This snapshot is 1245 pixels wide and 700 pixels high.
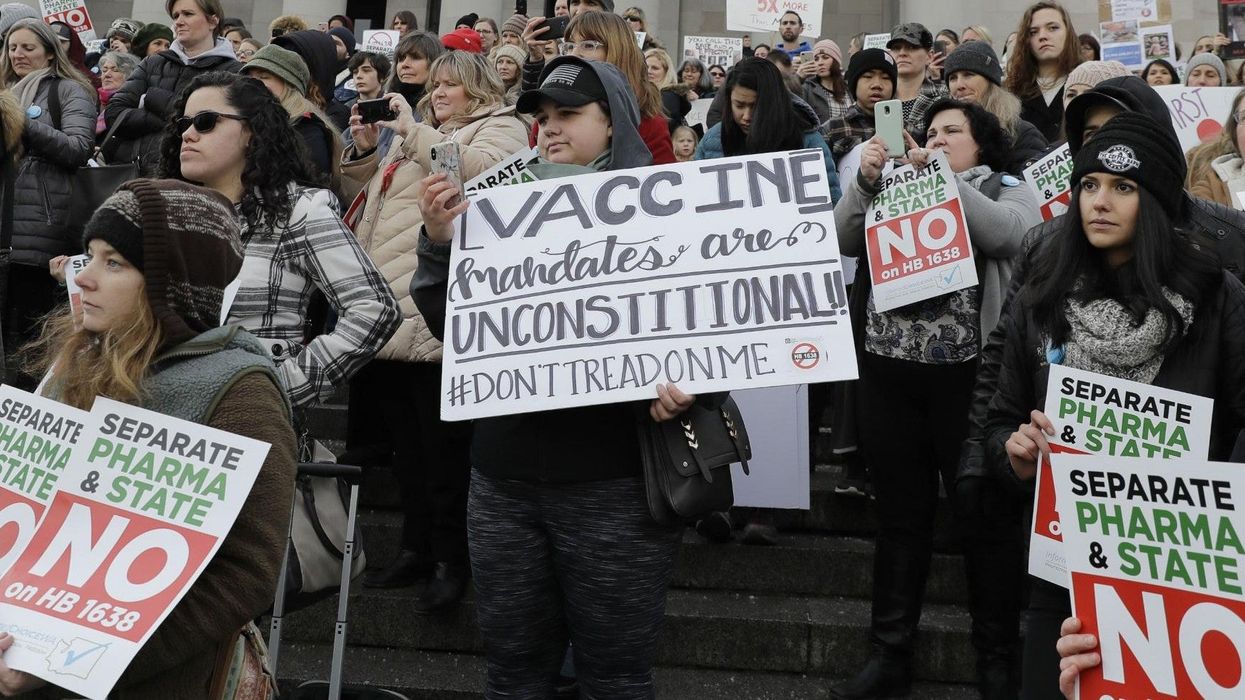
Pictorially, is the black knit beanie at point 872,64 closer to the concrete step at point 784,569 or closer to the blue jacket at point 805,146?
the blue jacket at point 805,146

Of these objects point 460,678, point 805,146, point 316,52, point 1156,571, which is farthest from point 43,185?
point 1156,571

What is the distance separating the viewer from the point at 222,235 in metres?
2.58

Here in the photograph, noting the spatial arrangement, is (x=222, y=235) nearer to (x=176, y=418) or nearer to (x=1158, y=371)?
(x=176, y=418)

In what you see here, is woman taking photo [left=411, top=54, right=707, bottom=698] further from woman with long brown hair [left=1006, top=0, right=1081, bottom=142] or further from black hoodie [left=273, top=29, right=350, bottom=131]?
woman with long brown hair [left=1006, top=0, right=1081, bottom=142]

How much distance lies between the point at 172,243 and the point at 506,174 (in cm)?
183

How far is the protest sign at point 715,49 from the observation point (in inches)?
529

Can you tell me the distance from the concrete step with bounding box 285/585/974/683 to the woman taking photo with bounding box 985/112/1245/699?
1.90 meters

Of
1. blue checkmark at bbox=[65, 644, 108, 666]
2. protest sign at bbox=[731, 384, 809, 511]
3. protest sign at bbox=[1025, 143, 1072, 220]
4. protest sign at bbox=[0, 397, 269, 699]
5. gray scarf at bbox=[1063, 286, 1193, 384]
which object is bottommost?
protest sign at bbox=[731, 384, 809, 511]

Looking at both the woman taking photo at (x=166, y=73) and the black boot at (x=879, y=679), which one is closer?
the black boot at (x=879, y=679)

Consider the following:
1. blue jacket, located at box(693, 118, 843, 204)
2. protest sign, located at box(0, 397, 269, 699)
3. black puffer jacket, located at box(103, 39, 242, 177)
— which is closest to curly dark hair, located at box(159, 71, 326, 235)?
protest sign, located at box(0, 397, 269, 699)

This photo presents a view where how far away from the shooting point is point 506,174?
420 cm

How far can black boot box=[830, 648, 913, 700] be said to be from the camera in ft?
15.4

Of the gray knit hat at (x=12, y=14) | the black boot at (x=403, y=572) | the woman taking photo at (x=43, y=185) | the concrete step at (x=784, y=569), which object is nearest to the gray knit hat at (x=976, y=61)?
the concrete step at (x=784, y=569)

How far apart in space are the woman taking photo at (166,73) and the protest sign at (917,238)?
3.88m
